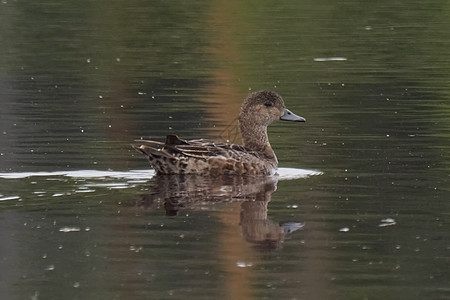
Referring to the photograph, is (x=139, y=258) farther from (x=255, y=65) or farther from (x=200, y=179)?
(x=255, y=65)

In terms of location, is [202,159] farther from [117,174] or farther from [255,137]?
[255,137]

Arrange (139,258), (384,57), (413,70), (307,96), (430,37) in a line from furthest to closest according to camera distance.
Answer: (430,37)
(384,57)
(413,70)
(307,96)
(139,258)

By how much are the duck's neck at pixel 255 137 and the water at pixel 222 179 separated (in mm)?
281

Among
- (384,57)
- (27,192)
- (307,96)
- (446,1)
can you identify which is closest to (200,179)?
(27,192)

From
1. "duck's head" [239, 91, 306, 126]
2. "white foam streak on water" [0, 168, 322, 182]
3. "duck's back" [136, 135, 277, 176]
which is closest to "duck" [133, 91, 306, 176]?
"duck's back" [136, 135, 277, 176]

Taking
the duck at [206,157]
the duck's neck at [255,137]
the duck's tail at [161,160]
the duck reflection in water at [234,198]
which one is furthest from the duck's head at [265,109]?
the duck's tail at [161,160]

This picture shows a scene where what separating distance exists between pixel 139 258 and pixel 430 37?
16.5 meters

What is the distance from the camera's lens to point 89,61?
830 inches

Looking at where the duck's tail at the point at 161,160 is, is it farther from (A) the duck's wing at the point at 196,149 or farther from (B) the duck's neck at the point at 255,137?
(B) the duck's neck at the point at 255,137

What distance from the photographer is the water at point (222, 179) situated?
822 cm

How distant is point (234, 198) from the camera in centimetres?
1084

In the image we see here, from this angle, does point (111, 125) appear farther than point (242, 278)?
Yes

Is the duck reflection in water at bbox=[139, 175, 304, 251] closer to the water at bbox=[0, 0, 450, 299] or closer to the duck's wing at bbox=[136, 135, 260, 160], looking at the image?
the water at bbox=[0, 0, 450, 299]

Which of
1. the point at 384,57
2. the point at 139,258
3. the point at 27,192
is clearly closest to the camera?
the point at 139,258
